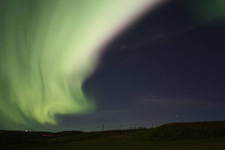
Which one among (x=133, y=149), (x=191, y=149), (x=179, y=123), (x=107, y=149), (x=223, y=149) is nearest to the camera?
(x=223, y=149)

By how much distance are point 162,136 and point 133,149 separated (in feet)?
58.0

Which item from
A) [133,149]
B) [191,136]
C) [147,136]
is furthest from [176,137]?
[133,149]

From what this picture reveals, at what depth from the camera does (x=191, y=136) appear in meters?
53.0

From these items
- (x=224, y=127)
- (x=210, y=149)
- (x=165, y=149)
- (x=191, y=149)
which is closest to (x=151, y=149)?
(x=165, y=149)

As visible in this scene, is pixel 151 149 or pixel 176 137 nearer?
pixel 151 149

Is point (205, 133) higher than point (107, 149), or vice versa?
point (205, 133)

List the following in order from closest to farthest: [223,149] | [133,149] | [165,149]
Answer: [223,149] → [165,149] → [133,149]

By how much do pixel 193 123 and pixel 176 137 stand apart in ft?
28.5

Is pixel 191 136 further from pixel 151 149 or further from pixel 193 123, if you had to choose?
pixel 151 149

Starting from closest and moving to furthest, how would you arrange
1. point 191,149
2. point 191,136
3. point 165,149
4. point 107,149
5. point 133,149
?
1. point 191,149
2. point 165,149
3. point 133,149
4. point 107,149
5. point 191,136

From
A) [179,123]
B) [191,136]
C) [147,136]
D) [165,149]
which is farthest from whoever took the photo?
[179,123]

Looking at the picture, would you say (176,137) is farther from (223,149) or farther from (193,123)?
(223,149)

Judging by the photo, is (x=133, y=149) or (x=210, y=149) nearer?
(x=210, y=149)

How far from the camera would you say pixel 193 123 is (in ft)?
198
